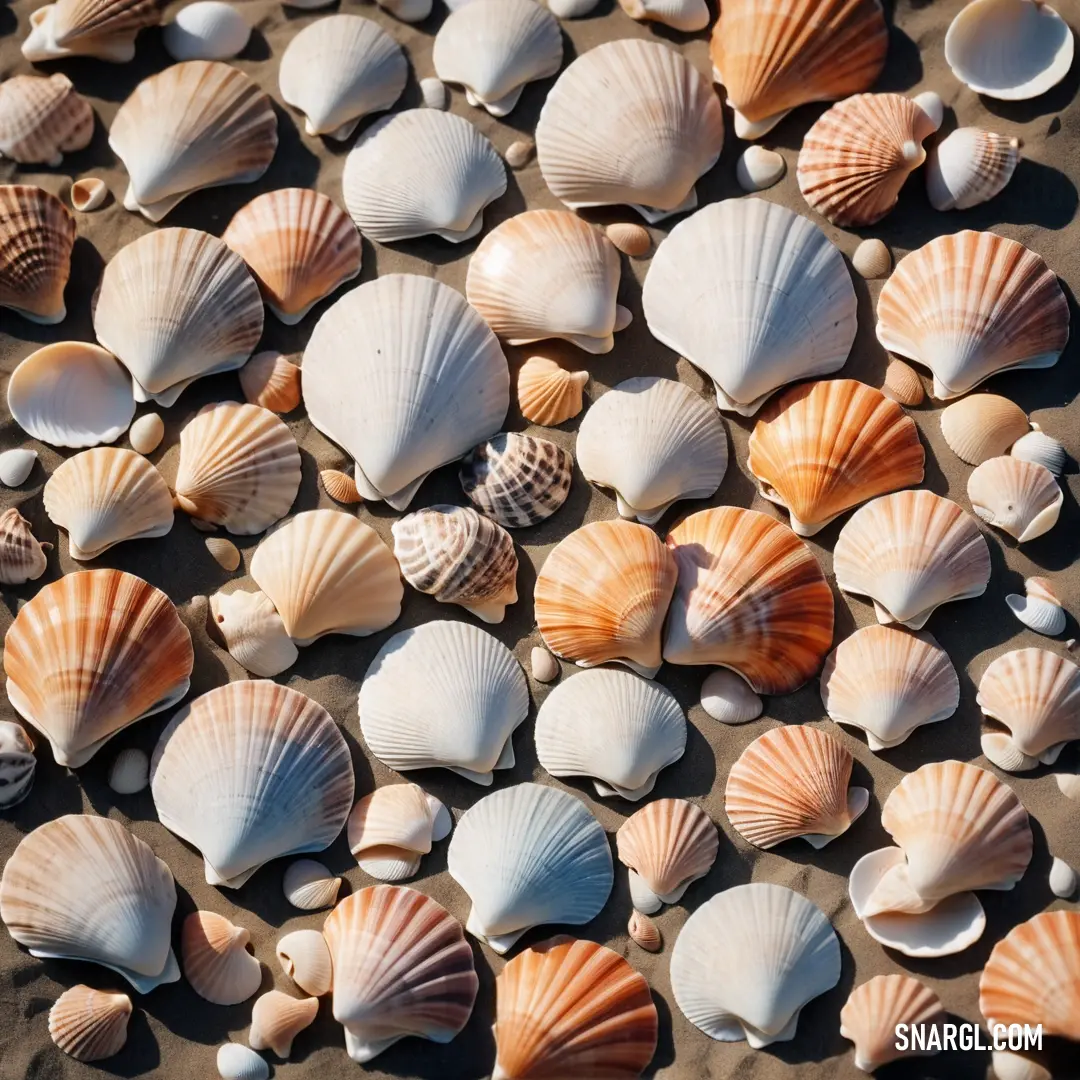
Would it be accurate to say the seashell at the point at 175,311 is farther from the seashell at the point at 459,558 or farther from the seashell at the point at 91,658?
the seashell at the point at 459,558

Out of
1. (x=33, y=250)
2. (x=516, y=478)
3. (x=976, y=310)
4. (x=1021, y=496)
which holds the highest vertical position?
(x=33, y=250)

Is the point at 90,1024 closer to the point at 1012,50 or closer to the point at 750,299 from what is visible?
the point at 750,299

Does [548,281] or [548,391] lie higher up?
[548,281]

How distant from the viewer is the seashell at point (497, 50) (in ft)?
8.93

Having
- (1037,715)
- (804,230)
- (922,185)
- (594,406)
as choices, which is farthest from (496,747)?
(922,185)

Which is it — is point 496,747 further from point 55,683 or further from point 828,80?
point 828,80

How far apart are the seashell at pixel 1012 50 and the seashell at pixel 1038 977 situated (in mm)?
1942

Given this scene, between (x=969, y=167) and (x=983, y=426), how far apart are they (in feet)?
2.04

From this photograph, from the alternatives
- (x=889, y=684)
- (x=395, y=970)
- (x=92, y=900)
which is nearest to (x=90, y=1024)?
(x=92, y=900)

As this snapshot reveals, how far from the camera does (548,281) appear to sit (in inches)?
103

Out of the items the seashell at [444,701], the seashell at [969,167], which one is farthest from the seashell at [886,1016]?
the seashell at [969,167]

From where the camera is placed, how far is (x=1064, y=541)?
263 cm

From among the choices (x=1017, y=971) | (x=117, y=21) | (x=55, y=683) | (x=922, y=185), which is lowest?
(x=1017, y=971)

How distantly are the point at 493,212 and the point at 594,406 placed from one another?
0.56 metres
